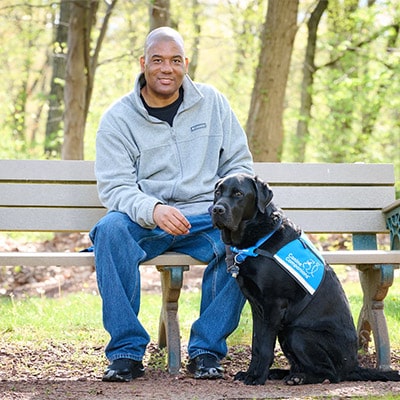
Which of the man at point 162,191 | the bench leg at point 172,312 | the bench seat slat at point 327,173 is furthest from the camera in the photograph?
the bench seat slat at point 327,173

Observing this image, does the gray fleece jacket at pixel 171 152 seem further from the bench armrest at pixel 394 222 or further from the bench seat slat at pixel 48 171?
the bench armrest at pixel 394 222

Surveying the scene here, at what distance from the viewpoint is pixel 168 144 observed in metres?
4.68

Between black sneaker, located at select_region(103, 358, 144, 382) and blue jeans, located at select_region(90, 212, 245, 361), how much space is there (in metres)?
0.03

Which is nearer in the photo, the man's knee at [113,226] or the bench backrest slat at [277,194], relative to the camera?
the man's knee at [113,226]

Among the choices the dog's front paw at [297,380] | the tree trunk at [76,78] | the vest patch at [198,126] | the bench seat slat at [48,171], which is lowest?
the dog's front paw at [297,380]

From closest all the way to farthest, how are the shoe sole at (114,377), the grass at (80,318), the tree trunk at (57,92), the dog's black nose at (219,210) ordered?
1. the dog's black nose at (219,210)
2. the shoe sole at (114,377)
3. the grass at (80,318)
4. the tree trunk at (57,92)

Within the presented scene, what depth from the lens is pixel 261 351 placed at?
13.1 ft

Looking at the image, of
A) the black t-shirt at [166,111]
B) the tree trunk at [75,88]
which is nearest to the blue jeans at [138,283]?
the black t-shirt at [166,111]

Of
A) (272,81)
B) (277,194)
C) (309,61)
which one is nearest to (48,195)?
(277,194)

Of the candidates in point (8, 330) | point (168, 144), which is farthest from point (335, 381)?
point (8, 330)

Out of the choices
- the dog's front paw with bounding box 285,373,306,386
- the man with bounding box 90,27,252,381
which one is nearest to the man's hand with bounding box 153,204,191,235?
the man with bounding box 90,27,252,381

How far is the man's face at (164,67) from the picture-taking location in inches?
183

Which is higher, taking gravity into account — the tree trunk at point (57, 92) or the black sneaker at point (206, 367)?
the tree trunk at point (57, 92)

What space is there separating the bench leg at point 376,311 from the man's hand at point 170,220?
4.19 ft
